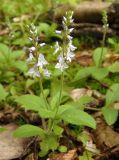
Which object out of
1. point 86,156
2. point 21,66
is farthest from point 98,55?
point 86,156

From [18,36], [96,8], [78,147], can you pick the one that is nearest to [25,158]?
[78,147]

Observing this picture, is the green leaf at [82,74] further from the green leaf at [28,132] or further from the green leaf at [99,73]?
the green leaf at [28,132]

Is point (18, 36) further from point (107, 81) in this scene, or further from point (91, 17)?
point (107, 81)

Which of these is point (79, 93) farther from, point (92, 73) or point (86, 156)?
point (86, 156)

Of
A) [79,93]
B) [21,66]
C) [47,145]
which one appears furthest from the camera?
[21,66]

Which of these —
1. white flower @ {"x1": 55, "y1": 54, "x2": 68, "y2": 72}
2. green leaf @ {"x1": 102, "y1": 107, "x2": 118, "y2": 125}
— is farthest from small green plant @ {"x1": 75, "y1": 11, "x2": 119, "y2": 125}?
white flower @ {"x1": 55, "y1": 54, "x2": 68, "y2": 72}

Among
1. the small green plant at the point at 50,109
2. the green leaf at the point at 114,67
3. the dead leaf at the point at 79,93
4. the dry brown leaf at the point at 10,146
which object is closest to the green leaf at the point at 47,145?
the small green plant at the point at 50,109
